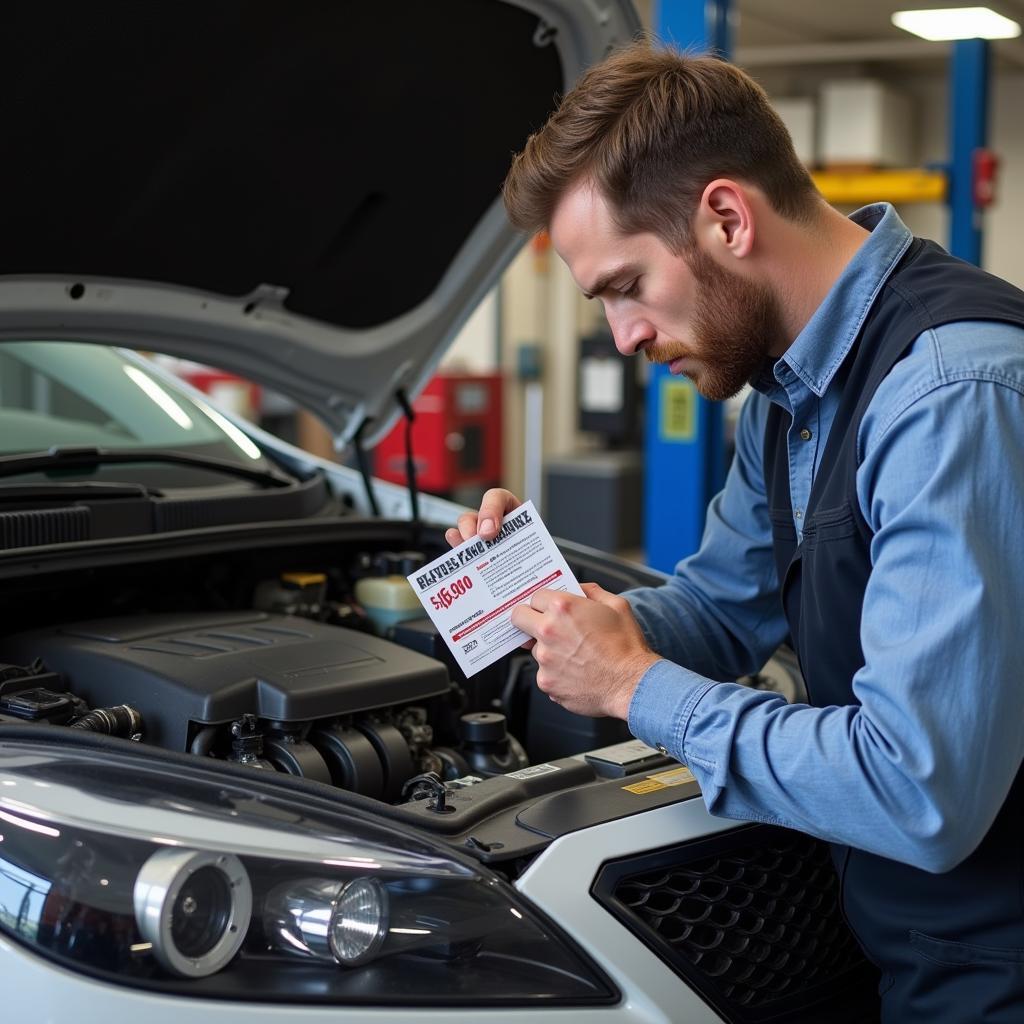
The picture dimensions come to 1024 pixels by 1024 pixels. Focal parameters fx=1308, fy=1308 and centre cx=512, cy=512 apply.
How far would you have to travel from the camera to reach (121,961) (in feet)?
3.60

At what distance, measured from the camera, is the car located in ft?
3.77

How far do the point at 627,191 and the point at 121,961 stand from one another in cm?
87

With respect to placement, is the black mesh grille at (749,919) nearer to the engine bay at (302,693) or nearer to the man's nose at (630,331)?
the engine bay at (302,693)

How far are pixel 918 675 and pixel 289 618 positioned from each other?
38.9 inches

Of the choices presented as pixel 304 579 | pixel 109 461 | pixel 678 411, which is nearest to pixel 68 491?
pixel 109 461

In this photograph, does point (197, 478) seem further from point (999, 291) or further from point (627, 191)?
point (999, 291)

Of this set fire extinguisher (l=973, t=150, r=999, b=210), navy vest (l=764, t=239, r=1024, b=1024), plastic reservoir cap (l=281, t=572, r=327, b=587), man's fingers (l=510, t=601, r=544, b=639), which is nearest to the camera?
navy vest (l=764, t=239, r=1024, b=1024)

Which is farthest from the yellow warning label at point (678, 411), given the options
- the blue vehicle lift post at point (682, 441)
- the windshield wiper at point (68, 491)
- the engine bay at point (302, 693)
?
the windshield wiper at point (68, 491)

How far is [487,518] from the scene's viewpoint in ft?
4.87

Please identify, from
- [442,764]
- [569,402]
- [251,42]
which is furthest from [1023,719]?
[569,402]

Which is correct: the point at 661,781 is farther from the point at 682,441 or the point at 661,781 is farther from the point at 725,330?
the point at 682,441

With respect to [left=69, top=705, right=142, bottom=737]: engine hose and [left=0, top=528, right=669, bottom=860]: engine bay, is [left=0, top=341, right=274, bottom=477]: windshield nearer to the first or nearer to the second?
[left=0, top=528, right=669, bottom=860]: engine bay

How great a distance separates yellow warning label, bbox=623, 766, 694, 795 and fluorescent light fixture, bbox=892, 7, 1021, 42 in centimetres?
502

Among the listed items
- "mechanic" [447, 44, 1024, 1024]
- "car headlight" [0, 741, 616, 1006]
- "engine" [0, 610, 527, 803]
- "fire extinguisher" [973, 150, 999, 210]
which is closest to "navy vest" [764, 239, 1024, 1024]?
"mechanic" [447, 44, 1024, 1024]
